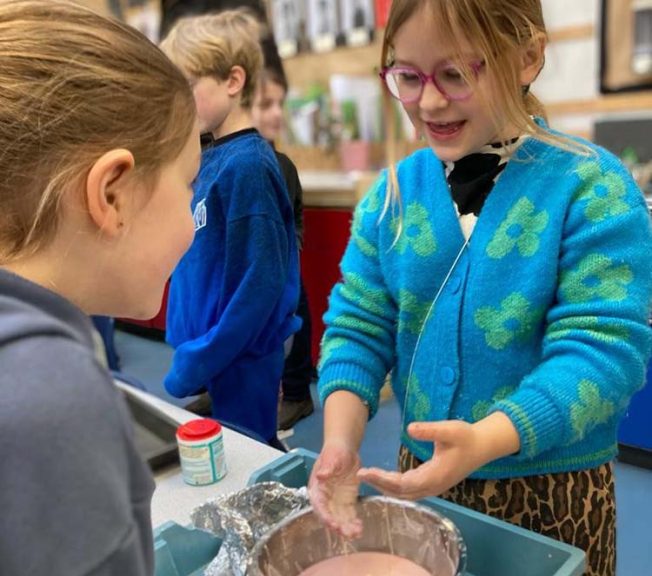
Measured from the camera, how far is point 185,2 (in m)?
2.75

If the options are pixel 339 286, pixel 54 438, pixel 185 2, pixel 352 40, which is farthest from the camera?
pixel 352 40

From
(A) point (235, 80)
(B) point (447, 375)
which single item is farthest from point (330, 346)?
(A) point (235, 80)

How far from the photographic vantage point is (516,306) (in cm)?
79

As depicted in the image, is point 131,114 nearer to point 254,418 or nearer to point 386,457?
point 254,418

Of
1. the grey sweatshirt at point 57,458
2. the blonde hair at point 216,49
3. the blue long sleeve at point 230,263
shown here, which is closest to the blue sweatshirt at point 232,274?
the blue long sleeve at point 230,263

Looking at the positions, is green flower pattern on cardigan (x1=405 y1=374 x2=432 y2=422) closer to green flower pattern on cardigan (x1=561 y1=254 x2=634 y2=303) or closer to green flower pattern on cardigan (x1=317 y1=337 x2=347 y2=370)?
green flower pattern on cardigan (x1=317 y1=337 x2=347 y2=370)

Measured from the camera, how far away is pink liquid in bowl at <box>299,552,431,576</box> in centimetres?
77

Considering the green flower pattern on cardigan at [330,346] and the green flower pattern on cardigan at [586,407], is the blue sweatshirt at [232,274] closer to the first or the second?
the green flower pattern on cardigan at [330,346]

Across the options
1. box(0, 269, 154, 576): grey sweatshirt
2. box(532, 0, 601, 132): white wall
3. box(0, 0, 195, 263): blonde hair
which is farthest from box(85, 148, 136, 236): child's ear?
box(532, 0, 601, 132): white wall

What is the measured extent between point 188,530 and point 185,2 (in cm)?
245

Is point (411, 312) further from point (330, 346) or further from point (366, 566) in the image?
point (366, 566)

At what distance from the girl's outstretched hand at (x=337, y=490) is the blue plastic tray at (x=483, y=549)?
0.21 ft

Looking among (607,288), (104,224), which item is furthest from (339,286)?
(104,224)

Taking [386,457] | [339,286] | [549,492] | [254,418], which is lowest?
[386,457]
